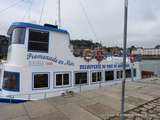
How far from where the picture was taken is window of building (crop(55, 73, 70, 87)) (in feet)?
37.2

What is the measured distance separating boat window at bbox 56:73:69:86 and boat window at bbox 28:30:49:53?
165 cm

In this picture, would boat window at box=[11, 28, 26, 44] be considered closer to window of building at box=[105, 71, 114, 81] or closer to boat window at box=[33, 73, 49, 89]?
boat window at box=[33, 73, 49, 89]

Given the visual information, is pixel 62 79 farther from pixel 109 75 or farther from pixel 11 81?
pixel 109 75

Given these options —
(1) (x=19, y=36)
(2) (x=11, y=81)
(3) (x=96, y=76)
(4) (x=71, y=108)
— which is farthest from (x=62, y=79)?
(4) (x=71, y=108)

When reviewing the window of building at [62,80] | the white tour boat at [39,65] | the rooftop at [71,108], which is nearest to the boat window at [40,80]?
the white tour boat at [39,65]

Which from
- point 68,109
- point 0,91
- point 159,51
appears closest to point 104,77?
point 0,91

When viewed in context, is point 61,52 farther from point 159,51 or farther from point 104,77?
point 159,51

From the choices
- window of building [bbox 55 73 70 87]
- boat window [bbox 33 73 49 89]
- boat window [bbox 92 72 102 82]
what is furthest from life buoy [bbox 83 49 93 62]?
boat window [bbox 33 73 49 89]

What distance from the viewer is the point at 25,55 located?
10195 millimetres

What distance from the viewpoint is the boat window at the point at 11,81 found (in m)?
10.0

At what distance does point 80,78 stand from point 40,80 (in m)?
2.86

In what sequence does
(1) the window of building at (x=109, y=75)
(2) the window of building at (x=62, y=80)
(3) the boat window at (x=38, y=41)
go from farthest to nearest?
(1) the window of building at (x=109, y=75) < (2) the window of building at (x=62, y=80) < (3) the boat window at (x=38, y=41)

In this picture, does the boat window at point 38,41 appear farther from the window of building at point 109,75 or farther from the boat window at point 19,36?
the window of building at point 109,75

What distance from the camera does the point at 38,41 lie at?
10.7 metres
